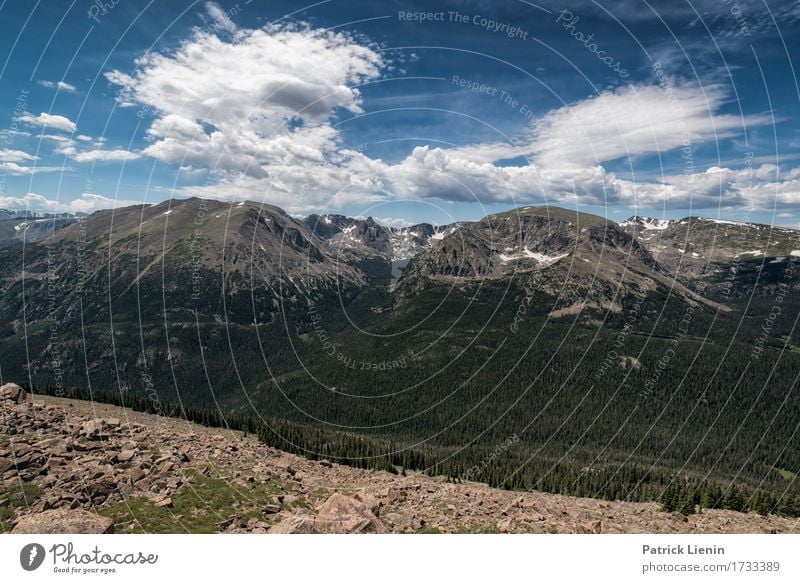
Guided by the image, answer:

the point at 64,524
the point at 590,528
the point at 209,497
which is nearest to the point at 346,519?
the point at 209,497

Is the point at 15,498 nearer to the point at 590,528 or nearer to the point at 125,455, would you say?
the point at 125,455

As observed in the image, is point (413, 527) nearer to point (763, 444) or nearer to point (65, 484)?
point (65, 484)

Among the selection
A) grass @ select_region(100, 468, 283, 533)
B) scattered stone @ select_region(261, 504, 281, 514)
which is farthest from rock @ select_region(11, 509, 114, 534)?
scattered stone @ select_region(261, 504, 281, 514)

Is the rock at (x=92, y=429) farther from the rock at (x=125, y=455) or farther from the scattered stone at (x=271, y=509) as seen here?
the scattered stone at (x=271, y=509)

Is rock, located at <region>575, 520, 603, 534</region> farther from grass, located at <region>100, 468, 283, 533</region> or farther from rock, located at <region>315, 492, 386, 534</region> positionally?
grass, located at <region>100, 468, 283, 533</region>

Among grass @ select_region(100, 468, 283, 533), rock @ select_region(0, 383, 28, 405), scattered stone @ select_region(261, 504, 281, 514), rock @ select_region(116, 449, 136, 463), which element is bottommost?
scattered stone @ select_region(261, 504, 281, 514)

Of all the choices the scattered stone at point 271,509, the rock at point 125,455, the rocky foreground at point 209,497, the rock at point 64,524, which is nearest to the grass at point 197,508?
the rocky foreground at point 209,497

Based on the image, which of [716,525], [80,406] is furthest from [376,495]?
[80,406]

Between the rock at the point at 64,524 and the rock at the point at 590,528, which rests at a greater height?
the rock at the point at 64,524
